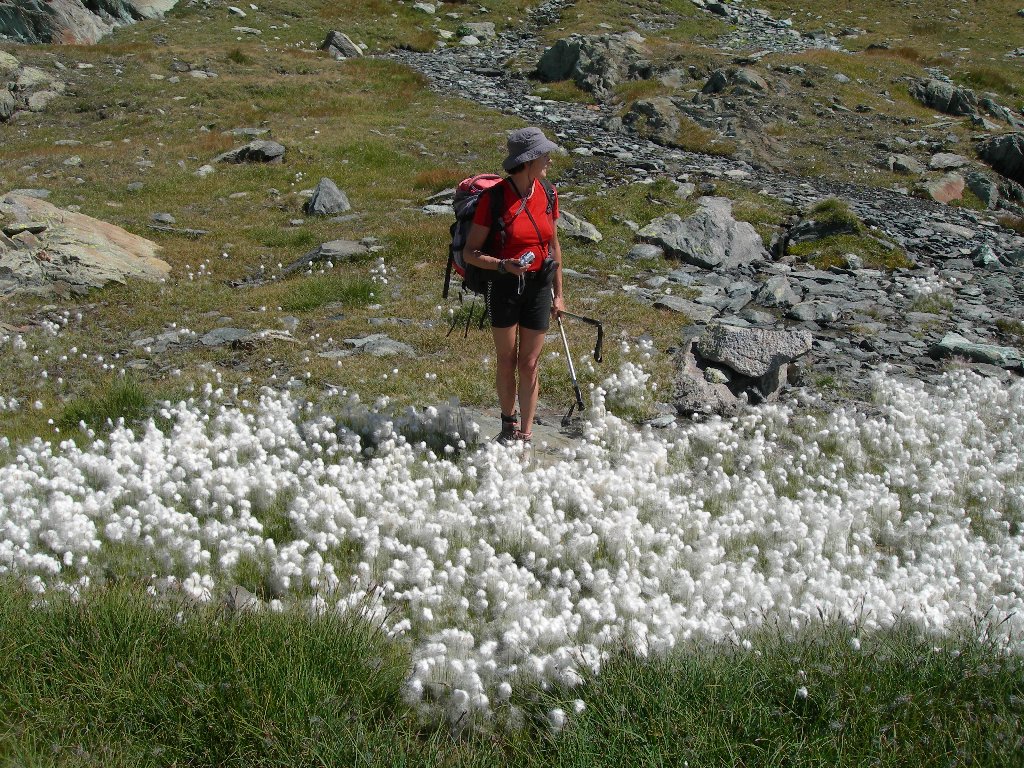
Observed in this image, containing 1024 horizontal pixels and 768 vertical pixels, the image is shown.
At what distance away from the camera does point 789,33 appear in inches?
2218

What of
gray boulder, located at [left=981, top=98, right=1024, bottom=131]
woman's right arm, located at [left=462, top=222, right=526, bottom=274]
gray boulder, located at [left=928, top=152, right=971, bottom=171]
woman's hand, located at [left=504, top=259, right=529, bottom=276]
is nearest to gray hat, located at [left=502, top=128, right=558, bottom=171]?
woman's right arm, located at [left=462, top=222, right=526, bottom=274]

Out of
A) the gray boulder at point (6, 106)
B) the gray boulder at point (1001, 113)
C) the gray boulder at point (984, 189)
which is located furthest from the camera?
the gray boulder at point (1001, 113)

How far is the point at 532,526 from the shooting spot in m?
7.07

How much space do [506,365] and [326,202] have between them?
1216cm

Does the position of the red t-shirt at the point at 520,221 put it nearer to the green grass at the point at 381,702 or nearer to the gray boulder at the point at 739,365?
the gray boulder at the point at 739,365

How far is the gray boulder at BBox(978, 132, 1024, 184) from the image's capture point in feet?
87.5

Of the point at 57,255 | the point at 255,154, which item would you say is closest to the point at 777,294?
the point at 57,255

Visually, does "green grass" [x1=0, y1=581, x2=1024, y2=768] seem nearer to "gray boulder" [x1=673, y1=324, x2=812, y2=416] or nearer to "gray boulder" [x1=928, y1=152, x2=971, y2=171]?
"gray boulder" [x1=673, y1=324, x2=812, y2=416]

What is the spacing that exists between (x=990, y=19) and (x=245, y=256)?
68.4 m

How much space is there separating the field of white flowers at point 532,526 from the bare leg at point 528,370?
0.56m

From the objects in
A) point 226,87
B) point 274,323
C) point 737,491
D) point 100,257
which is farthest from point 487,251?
point 226,87

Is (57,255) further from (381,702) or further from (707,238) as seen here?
(707,238)

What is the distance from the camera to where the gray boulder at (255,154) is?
23281 mm

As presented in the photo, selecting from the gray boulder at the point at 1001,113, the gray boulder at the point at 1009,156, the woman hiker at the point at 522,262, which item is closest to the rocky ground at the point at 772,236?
the gray boulder at the point at 1001,113
